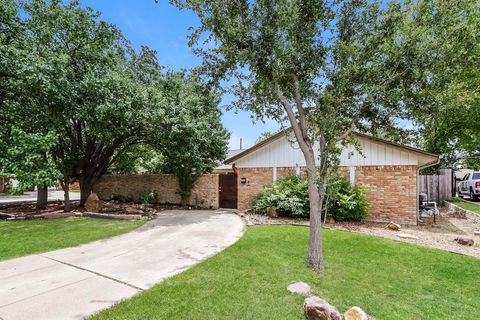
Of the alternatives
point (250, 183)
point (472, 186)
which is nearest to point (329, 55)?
point (250, 183)

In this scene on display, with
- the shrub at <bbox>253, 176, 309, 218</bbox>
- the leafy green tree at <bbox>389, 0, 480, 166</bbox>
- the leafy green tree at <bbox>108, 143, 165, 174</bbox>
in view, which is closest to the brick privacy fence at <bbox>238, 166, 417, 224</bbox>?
the shrub at <bbox>253, 176, 309, 218</bbox>

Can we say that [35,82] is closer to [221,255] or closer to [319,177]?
[221,255]

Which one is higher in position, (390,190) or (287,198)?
(390,190)

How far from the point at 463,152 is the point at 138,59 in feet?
87.1

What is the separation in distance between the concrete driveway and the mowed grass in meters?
0.45

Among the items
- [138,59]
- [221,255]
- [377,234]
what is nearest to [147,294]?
[221,255]

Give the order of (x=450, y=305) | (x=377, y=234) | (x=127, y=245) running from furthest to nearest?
(x=377, y=234) → (x=127, y=245) → (x=450, y=305)

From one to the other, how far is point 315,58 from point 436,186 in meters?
13.9

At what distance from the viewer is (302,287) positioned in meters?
4.10

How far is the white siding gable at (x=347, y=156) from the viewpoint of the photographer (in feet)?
32.2

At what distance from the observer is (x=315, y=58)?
5184 mm

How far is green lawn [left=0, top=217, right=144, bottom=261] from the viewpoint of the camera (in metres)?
6.28

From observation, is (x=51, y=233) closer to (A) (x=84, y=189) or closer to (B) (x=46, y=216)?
(B) (x=46, y=216)

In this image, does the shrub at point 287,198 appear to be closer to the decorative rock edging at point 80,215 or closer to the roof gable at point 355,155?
the roof gable at point 355,155
